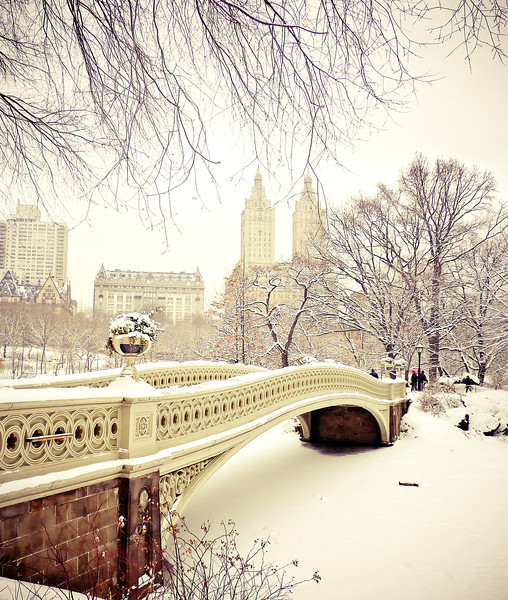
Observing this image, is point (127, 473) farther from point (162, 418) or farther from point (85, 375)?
point (85, 375)

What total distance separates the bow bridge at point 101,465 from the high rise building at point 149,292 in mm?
58783

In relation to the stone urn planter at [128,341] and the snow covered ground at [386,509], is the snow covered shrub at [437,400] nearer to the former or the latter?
the snow covered ground at [386,509]

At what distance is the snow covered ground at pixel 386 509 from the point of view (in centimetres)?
721

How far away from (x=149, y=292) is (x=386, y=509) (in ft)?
220

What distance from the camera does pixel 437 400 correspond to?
18297 millimetres

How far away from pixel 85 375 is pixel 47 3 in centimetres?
628

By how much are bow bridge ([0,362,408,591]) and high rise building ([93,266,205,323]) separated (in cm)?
5878

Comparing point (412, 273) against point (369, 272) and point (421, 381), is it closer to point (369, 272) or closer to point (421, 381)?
point (369, 272)

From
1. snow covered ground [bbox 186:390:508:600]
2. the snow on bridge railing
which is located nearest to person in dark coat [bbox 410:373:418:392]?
snow covered ground [bbox 186:390:508:600]

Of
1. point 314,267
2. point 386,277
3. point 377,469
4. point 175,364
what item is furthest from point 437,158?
point 175,364

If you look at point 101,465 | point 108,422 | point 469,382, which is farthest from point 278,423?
point 469,382

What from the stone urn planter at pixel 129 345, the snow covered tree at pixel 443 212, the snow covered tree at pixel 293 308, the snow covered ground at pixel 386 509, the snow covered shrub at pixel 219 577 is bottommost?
the snow covered ground at pixel 386 509

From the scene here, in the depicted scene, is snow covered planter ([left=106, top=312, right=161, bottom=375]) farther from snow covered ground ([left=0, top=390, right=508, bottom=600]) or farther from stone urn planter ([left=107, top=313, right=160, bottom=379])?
snow covered ground ([left=0, top=390, right=508, bottom=600])

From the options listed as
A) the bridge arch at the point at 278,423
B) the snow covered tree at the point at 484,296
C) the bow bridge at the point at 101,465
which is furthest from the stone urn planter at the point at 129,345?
the snow covered tree at the point at 484,296
